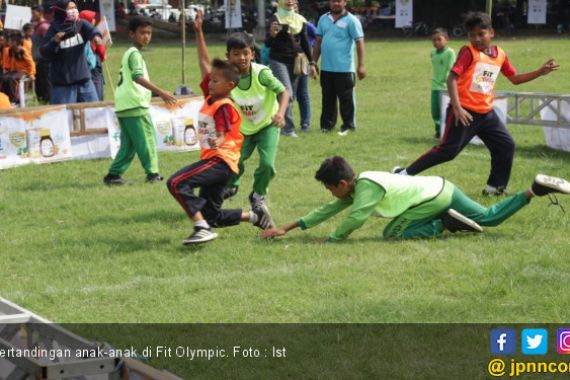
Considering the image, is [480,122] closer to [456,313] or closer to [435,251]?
[435,251]

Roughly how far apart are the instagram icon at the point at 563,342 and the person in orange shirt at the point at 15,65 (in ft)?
49.7

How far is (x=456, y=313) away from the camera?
640 cm

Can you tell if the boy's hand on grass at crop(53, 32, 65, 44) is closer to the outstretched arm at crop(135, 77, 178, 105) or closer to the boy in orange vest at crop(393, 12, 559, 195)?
the outstretched arm at crop(135, 77, 178, 105)

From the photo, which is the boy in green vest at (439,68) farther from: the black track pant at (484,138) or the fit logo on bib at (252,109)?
the fit logo on bib at (252,109)

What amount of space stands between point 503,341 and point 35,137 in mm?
8519

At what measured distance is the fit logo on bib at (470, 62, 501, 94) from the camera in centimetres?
999

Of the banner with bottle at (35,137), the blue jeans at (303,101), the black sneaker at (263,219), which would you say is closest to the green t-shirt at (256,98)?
the black sneaker at (263,219)

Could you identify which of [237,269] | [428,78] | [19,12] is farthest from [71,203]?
[428,78]

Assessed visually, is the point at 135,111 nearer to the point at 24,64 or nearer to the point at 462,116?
the point at 462,116

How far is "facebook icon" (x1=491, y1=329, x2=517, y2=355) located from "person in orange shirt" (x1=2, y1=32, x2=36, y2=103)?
49.1 feet

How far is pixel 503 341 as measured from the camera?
5.82 meters

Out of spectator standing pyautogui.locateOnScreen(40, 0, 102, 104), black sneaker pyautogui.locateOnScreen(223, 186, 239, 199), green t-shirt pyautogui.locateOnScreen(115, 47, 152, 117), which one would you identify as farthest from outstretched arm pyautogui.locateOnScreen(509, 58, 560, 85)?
spectator standing pyautogui.locateOnScreen(40, 0, 102, 104)

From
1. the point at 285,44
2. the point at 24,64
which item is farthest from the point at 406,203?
the point at 24,64

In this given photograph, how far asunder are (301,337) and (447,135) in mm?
4468
